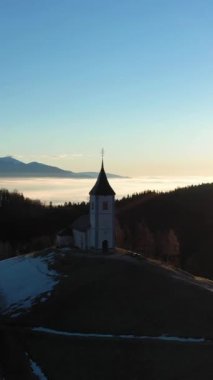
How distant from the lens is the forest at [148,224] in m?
89.0

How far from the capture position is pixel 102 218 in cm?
6444

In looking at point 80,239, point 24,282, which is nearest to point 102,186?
point 80,239

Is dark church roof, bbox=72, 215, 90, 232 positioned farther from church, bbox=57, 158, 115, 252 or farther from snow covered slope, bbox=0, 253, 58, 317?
snow covered slope, bbox=0, 253, 58, 317

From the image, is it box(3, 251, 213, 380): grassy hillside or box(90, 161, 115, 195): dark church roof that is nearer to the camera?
box(3, 251, 213, 380): grassy hillside

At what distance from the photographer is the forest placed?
89000 mm

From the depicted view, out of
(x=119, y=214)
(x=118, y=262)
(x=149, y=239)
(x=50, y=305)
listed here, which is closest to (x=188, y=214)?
(x=119, y=214)

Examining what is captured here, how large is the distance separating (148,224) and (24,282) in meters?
73.0

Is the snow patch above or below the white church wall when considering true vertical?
below

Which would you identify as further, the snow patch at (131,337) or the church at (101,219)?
the church at (101,219)

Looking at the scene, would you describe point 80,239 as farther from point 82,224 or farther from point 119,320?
point 119,320

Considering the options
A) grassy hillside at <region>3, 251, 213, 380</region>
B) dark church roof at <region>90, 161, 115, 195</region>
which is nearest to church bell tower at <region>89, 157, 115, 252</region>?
dark church roof at <region>90, 161, 115, 195</region>

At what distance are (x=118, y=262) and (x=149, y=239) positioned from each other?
33283 mm

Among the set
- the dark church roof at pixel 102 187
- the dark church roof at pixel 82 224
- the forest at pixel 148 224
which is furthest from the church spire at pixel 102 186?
the forest at pixel 148 224

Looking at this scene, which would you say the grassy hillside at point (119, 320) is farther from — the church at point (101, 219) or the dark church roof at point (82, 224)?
the dark church roof at point (82, 224)
